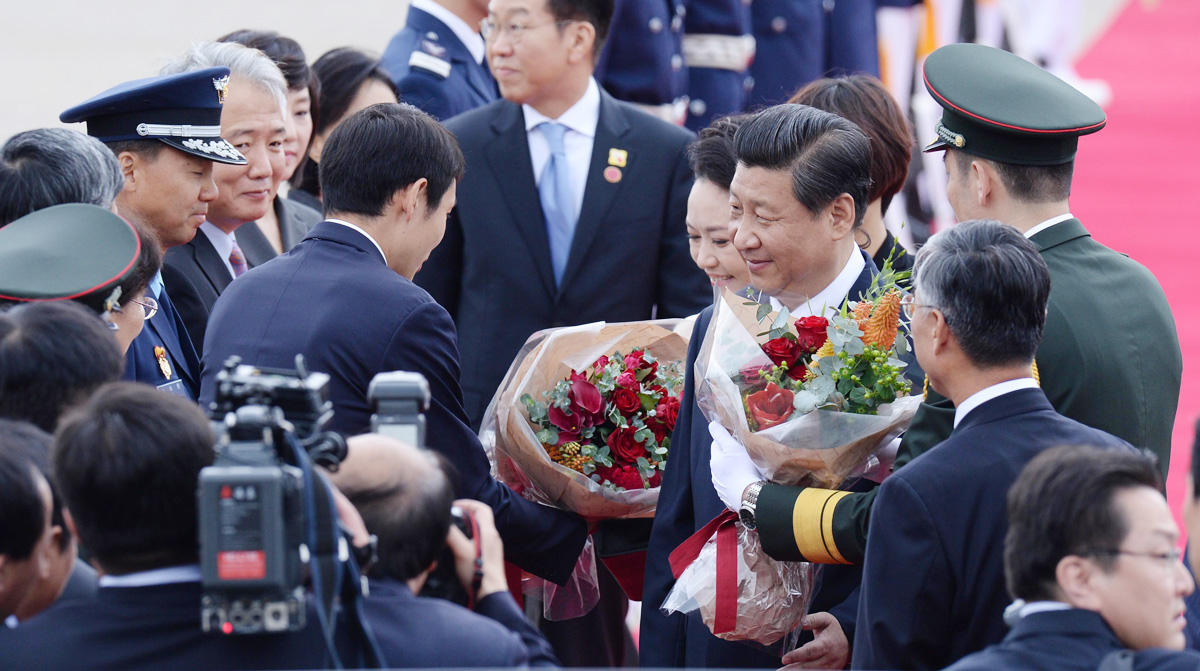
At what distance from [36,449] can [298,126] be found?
2.37m

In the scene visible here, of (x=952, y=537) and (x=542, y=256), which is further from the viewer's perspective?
(x=542, y=256)

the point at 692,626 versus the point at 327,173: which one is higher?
the point at 327,173

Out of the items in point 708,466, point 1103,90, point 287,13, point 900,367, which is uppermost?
point 900,367

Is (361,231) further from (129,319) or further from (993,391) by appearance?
(993,391)

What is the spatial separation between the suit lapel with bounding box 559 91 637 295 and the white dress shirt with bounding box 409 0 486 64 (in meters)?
0.92

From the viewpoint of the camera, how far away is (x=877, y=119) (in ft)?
11.0

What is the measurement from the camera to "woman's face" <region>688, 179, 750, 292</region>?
3.07 m

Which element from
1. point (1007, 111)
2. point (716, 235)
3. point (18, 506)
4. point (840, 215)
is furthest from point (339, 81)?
point (18, 506)

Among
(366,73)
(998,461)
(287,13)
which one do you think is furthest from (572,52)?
(287,13)

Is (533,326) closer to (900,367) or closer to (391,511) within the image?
(900,367)

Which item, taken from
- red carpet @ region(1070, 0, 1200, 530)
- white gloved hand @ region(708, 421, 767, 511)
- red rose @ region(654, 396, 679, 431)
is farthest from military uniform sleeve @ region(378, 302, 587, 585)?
red carpet @ region(1070, 0, 1200, 530)

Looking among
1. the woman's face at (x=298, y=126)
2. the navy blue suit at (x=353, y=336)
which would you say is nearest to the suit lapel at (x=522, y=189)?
the woman's face at (x=298, y=126)

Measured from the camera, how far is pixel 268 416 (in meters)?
1.65

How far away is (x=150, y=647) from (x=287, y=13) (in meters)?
9.39
